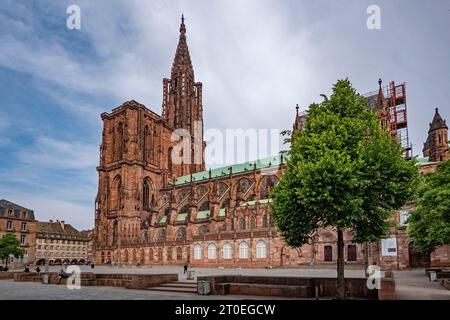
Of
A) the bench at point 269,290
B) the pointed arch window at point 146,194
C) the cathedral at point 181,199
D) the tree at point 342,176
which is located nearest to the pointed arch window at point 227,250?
the cathedral at point 181,199

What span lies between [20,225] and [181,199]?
1289 inches

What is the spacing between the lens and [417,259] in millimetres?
41906

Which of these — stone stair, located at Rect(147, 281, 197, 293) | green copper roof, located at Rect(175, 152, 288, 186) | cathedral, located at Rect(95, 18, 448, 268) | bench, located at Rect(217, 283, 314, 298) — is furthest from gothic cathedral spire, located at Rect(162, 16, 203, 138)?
bench, located at Rect(217, 283, 314, 298)

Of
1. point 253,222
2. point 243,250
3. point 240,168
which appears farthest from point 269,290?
point 240,168

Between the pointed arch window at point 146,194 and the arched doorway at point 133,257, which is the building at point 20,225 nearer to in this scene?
the pointed arch window at point 146,194

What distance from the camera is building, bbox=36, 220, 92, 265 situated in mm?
102125

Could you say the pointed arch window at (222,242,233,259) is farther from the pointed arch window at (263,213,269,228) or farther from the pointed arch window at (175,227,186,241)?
the pointed arch window at (175,227,186,241)

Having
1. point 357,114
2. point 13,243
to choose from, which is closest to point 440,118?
point 357,114

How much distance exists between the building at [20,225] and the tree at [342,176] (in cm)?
7208

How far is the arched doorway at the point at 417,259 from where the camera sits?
136 ft

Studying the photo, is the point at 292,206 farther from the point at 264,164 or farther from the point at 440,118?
the point at 264,164

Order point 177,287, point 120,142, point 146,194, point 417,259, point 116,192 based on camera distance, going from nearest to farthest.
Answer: point 177,287 < point 417,259 < point 116,192 < point 146,194 < point 120,142

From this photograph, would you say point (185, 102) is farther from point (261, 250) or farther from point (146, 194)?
point (261, 250)
